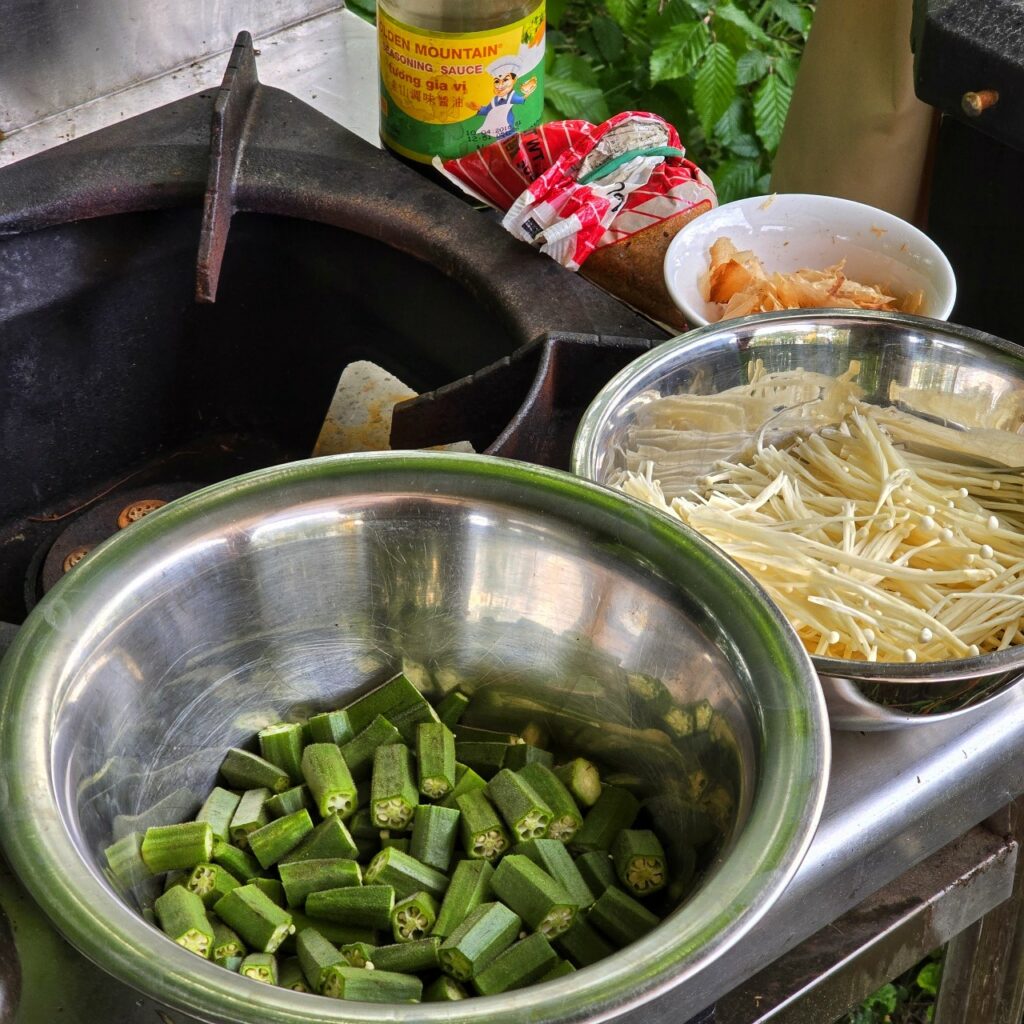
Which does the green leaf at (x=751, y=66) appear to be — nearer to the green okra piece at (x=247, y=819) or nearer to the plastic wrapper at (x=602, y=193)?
the plastic wrapper at (x=602, y=193)

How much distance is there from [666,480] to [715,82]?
177 centimetres

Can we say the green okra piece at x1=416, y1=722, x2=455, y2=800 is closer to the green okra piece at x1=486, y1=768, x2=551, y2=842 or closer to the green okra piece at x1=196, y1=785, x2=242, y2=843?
the green okra piece at x1=486, y1=768, x2=551, y2=842

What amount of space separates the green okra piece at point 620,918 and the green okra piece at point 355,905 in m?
0.16

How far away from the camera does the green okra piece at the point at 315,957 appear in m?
0.90

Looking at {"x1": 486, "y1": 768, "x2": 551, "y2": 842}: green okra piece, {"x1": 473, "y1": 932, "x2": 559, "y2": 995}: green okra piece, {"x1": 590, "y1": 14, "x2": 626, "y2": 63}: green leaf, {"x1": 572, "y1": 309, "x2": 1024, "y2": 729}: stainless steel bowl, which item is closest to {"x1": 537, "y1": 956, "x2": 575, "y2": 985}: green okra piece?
{"x1": 473, "y1": 932, "x2": 559, "y2": 995}: green okra piece

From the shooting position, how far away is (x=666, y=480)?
4.32ft

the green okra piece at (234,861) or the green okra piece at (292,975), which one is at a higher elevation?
the green okra piece at (234,861)

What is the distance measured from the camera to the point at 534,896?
938mm

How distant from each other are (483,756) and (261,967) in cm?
26

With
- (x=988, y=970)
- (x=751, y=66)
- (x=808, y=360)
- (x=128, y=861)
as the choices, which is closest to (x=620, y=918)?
(x=128, y=861)

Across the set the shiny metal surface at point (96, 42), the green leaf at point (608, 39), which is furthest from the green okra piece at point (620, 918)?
the green leaf at point (608, 39)

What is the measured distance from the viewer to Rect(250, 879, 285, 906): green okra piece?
96 centimetres

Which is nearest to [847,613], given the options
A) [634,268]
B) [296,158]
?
[634,268]

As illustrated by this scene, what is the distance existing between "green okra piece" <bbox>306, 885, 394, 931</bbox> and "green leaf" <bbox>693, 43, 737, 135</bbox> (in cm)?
226
